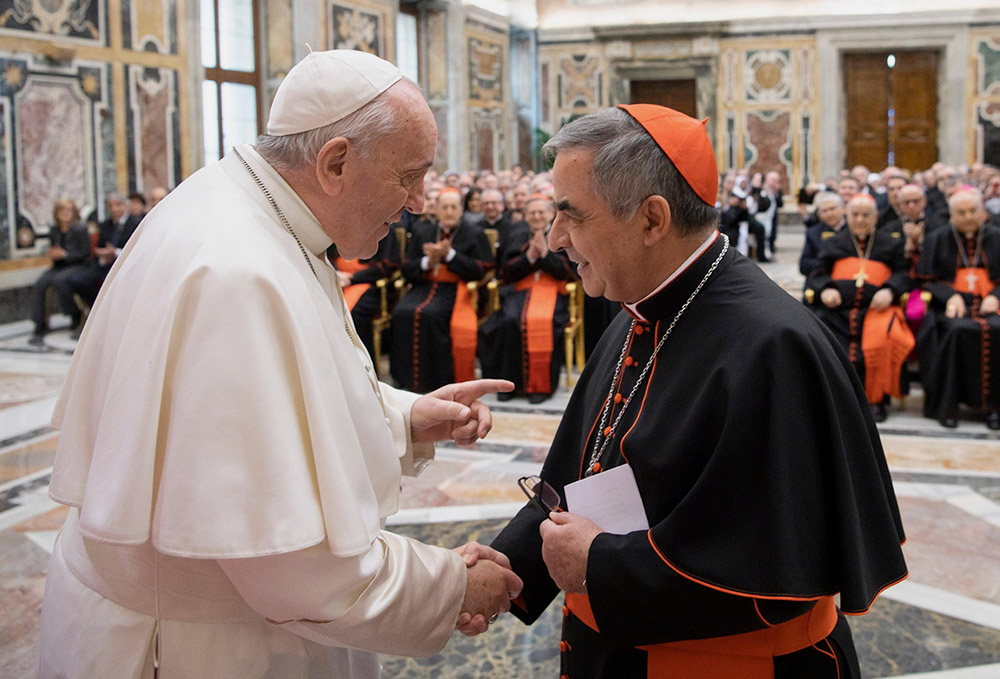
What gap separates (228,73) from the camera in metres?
12.7

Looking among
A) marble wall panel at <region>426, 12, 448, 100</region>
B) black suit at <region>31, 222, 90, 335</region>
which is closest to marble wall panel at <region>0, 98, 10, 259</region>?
black suit at <region>31, 222, 90, 335</region>

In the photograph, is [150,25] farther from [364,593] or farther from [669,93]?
[669,93]

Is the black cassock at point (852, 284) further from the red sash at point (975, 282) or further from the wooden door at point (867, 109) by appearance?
the wooden door at point (867, 109)

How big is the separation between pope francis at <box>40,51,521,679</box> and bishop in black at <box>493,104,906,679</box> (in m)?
0.29

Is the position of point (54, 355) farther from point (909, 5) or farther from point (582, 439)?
point (909, 5)

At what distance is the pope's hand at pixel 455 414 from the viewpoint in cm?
221

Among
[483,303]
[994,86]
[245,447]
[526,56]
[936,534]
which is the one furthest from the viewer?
[526,56]

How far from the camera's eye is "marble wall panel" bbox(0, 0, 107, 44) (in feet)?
31.7

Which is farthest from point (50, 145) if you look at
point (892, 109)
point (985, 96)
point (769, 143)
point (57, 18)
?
point (985, 96)

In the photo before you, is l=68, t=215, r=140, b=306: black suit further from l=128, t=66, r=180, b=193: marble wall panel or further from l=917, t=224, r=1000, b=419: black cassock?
l=917, t=224, r=1000, b=419: black cassock

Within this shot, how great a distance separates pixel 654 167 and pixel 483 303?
21.2 ft

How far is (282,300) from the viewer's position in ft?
5.24

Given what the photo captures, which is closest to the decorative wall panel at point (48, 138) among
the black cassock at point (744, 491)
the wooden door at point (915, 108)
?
the black cassock at point (744, 491)

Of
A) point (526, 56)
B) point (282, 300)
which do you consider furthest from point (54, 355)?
point (526, 56)
